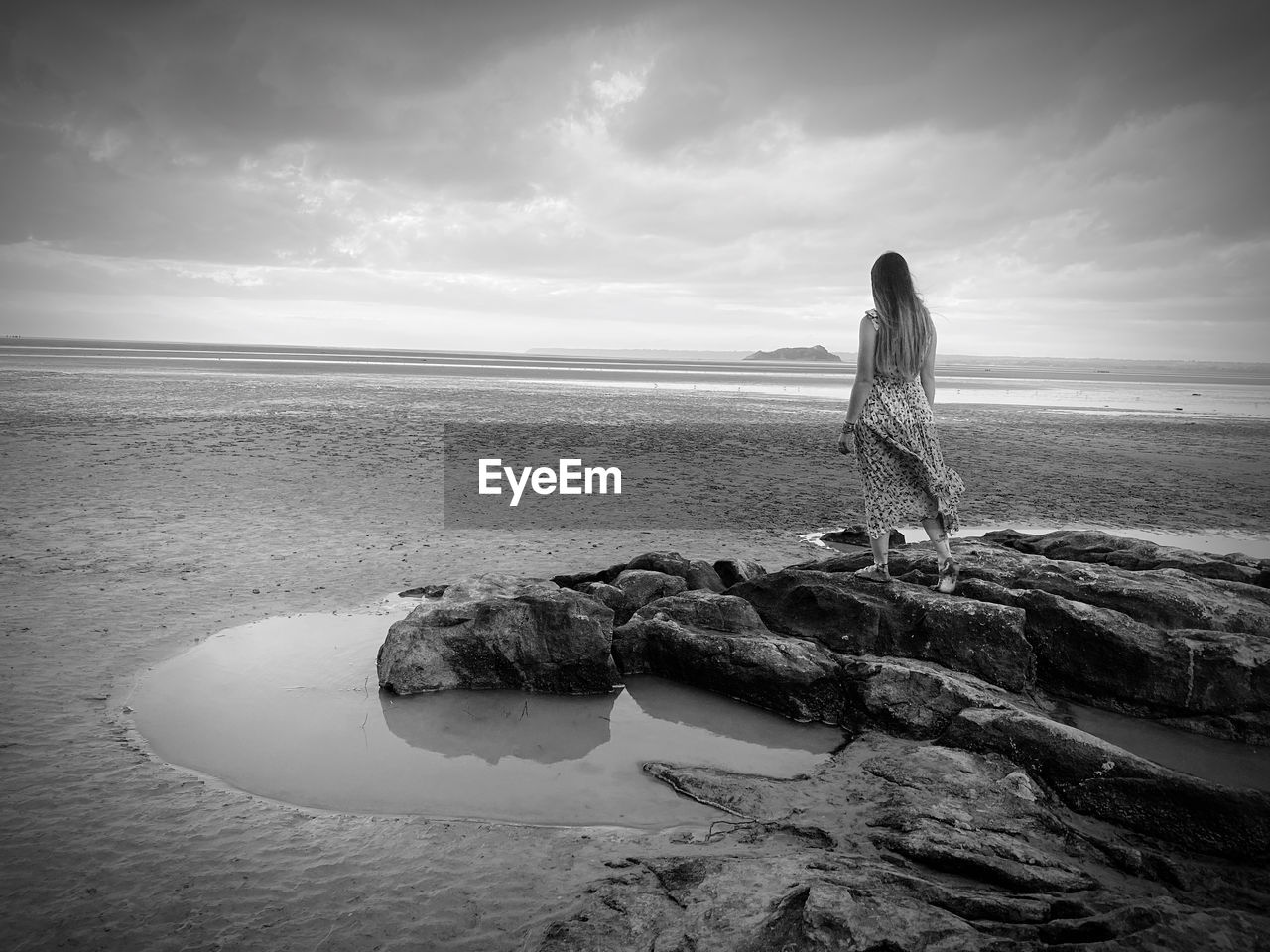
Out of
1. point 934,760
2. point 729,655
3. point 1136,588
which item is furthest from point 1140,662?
point 729,655

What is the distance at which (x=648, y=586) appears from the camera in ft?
24.4

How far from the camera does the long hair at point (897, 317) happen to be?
6328 mm

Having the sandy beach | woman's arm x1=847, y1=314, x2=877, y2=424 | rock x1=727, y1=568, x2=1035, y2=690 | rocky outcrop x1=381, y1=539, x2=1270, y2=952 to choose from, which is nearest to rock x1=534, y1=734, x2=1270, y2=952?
rocky outcrop x1=381, y1=539, x2=1270, y2=952

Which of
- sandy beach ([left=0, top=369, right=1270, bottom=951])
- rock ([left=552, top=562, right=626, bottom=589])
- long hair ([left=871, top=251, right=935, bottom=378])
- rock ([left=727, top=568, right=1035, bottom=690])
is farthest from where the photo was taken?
rock ([left=552, top=562, right=626, bottom=589])

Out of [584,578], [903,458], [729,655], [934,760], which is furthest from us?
[584,578]

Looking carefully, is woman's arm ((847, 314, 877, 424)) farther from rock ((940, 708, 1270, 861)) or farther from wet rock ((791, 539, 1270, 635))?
rock ((940, 708, 1270, 861))

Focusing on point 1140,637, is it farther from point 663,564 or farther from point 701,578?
point 663,564

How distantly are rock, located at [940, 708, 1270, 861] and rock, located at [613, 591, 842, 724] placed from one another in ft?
3.45

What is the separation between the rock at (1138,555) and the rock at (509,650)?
569cm

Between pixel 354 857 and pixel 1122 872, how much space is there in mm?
3630

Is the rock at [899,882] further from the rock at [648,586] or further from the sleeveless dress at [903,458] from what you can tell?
the rock at [648,586]

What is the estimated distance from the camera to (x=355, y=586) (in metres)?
8.27

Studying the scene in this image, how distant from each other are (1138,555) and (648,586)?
5175 millimetres

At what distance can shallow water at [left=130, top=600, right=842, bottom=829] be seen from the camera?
444 cm
